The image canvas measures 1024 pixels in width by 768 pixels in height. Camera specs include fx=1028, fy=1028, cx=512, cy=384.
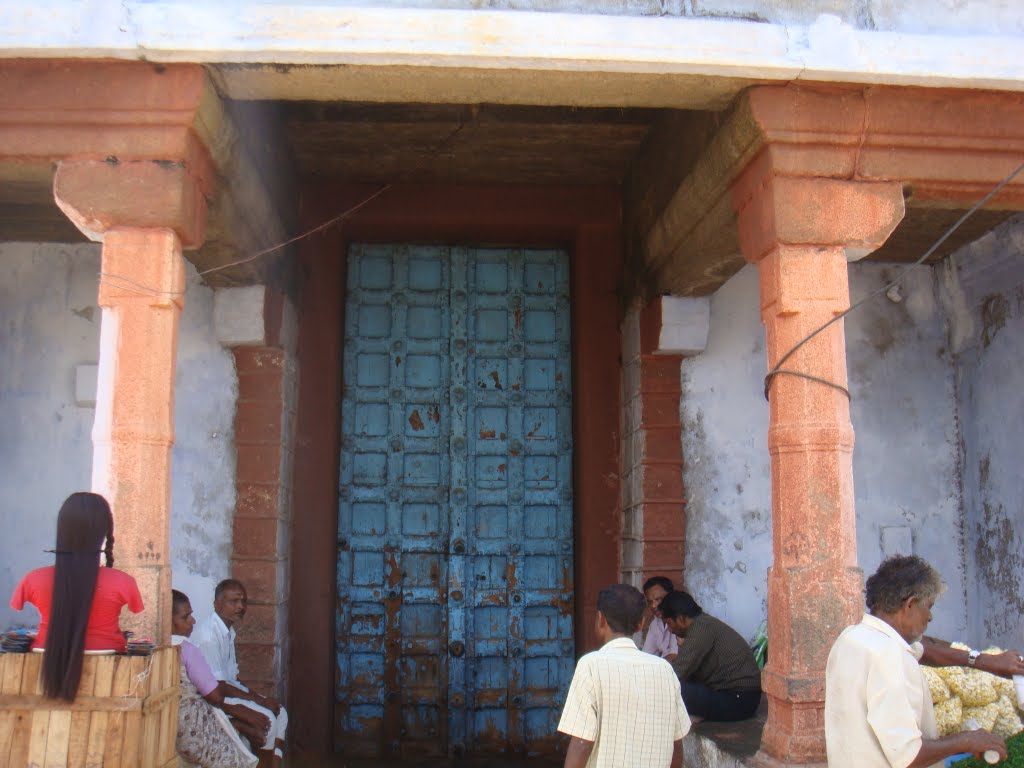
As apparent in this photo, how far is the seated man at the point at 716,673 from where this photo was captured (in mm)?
5184

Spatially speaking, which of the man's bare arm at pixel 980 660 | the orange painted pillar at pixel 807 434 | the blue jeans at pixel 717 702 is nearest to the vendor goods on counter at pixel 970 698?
the man's bare arm at pixel 980 660

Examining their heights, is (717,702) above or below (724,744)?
above

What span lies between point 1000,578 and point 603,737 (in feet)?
13.9

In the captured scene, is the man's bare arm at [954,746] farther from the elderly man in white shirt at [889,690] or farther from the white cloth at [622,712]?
the white cloth at [622,712]

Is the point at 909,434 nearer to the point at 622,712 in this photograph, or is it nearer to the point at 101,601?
the point at 622,712

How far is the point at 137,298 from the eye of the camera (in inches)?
158

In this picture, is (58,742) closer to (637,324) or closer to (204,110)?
(204,110)

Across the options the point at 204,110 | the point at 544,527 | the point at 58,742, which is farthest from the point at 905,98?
the point at 58,742

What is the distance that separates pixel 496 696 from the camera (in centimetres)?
643

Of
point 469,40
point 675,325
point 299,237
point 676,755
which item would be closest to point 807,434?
Result: point 676,755

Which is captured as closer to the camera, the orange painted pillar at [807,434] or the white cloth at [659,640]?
the orange painted pillar at [807,434]

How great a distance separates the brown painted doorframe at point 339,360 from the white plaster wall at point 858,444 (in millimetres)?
565

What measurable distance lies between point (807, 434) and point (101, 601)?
105 inches

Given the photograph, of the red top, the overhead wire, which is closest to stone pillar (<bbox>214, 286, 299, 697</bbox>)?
the overhead wire
